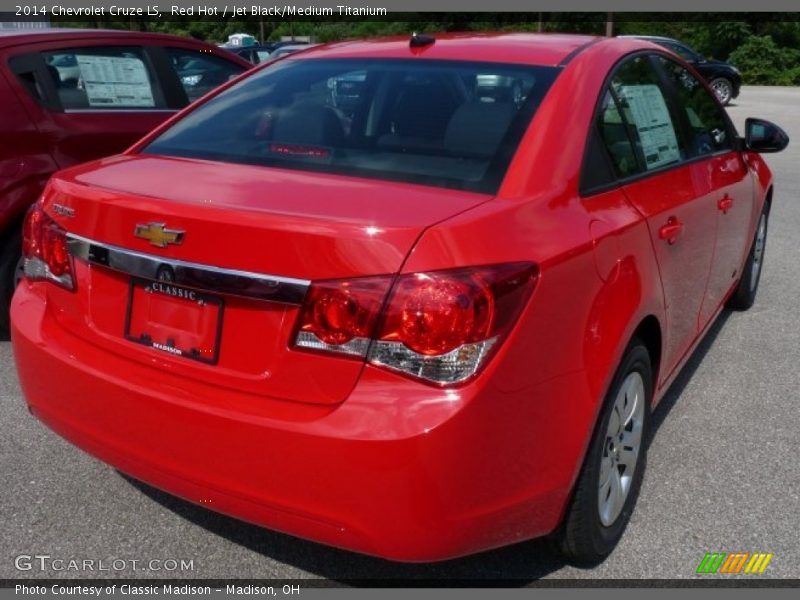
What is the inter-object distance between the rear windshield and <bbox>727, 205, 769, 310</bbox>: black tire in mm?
2910

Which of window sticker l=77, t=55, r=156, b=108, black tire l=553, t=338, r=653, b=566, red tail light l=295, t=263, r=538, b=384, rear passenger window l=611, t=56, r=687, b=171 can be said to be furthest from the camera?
window sticker l=77, t=55, r=156, b=108

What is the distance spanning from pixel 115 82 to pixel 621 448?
4036 mm

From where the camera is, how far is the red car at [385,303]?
2.26 meters

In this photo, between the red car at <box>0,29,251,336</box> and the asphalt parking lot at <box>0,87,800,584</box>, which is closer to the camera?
the asphalt parking lot at <box>0,87,800,584</box>

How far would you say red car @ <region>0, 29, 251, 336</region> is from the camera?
16.1 feet

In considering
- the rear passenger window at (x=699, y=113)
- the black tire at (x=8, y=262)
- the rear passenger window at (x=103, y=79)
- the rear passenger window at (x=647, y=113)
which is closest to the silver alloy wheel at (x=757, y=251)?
the rear passenger window at (x=699, y=113)

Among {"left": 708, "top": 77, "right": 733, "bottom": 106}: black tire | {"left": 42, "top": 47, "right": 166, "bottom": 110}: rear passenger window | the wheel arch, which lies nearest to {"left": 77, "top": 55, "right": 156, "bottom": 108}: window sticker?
{"left": 42, "top": 47, "right": 166, "bottom": 110}: rear passenger window

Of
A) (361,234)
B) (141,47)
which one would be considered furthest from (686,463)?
(141,47)

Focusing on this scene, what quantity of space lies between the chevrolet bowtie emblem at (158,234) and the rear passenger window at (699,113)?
2.36 meters

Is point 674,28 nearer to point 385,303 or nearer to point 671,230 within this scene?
point 671,230

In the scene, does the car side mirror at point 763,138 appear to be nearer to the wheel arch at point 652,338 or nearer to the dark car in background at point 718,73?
the wheel arch at point 652,338

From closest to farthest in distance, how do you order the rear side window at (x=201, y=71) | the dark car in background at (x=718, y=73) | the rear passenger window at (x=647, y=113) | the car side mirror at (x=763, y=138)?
the rear passenger window at (x=647, y=113) → the car side mirror at (x=763, y=138) → the rear side window at (x=201, y=71) → the dark car in background at (x=718, y=73)

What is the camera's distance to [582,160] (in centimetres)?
281

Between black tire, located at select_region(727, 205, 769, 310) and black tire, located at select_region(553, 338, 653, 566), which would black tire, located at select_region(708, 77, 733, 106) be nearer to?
black tire, located at select_region(727, 205, 769, 310)
